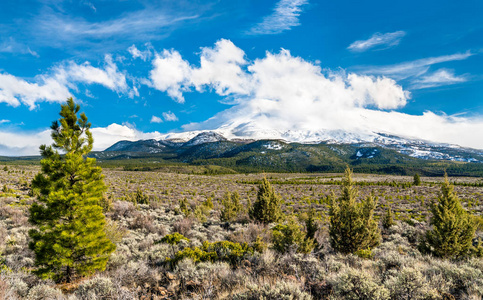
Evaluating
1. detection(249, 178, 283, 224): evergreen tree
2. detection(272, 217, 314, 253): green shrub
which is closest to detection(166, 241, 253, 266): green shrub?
detection(272, 217, 314, 253): green shrub

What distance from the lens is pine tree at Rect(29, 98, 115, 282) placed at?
7055 millimetres

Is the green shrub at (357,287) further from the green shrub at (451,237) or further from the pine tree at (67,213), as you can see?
the green shrub at (451,237)

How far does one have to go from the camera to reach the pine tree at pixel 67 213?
7055mm

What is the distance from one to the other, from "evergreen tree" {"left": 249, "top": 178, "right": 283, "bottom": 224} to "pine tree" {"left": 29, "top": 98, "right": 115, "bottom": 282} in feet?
35.1

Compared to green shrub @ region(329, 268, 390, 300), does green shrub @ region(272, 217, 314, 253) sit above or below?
below

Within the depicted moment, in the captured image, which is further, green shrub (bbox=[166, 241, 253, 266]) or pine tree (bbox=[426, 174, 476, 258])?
pine tree (bbox=[426, 174, 476, 258])

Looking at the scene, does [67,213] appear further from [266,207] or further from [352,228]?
[266,207]

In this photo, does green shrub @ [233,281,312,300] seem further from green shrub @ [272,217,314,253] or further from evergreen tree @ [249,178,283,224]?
evergreen tree @ [249,178,283,224]

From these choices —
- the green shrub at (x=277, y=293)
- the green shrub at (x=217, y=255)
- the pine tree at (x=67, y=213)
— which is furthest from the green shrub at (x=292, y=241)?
Answer: the pine tree at (x=67, y=213)

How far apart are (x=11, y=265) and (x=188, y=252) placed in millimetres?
5983

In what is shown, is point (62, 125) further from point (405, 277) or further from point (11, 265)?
point (405, 277)

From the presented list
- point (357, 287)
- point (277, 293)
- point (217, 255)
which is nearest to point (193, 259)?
point (217, 255)

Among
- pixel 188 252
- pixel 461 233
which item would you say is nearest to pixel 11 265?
pixel 188 252

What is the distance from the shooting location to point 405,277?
4.74 m
